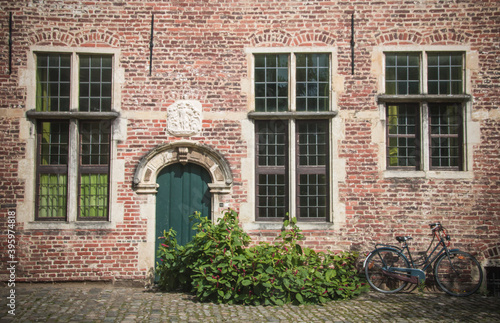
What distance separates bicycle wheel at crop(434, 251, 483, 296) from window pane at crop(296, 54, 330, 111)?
3.34 m

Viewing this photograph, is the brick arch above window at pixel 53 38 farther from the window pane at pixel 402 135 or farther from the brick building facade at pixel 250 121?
the window pane at pixel 402 135

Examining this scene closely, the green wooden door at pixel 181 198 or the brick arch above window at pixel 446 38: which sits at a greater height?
the brick arch above window at pixel 446 38

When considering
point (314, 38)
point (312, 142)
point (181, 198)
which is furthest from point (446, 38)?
point (181, 198)

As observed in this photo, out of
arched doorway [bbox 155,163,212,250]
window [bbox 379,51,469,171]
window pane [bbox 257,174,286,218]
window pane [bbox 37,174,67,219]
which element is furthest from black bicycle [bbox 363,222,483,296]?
window pane [bbox 37,174,67,219]

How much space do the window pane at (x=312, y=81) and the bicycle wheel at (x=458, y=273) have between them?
3.34 metres

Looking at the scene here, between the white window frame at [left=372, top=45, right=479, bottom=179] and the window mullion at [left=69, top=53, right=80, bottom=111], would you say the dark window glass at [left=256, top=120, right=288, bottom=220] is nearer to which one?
the white window frame at [left=372, top=45, right=479, bottom=179]

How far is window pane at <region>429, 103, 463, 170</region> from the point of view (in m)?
7.88

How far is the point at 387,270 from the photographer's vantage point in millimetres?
7348

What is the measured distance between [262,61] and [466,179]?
413cm

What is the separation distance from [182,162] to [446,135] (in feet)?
15.5

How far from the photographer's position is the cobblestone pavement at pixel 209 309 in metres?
5.73

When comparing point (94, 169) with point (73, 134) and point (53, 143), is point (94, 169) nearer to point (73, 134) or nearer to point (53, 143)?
point (73, 134)

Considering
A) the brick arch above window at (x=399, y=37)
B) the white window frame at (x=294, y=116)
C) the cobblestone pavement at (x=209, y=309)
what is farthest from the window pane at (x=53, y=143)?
the brick arch above window at (x=399, y=37)

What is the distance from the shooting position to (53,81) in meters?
7.89
